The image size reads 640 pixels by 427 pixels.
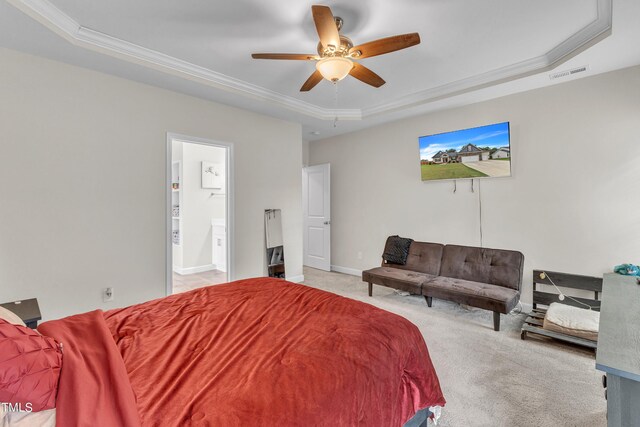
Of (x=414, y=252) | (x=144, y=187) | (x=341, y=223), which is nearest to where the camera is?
(x=144, y=187)

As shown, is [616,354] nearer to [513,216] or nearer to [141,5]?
[513,216]

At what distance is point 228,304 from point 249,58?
248cm

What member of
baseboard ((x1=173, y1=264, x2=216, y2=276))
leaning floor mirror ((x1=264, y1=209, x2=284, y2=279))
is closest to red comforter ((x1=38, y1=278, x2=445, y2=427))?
leaning floor mirror ((x1=264, y1=209, x2=284, y2=279))

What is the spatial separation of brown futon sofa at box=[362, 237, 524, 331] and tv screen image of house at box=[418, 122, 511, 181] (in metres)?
1.02

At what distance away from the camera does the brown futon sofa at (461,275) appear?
3.16 metres

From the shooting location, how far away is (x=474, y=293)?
3205mm

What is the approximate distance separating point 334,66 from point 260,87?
1.80 m

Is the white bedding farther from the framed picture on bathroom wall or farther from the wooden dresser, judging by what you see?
the framed picture on bathroom wall

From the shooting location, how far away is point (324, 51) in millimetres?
2266

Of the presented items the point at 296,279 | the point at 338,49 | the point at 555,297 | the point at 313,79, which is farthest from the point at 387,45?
the point at 296,279

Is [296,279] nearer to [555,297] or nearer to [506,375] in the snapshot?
[506,375]

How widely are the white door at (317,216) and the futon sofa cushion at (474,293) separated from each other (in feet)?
8.41

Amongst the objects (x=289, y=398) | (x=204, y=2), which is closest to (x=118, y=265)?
(x=204, y=2)

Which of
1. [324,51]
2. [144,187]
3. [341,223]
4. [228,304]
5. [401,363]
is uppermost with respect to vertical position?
[324,51]
